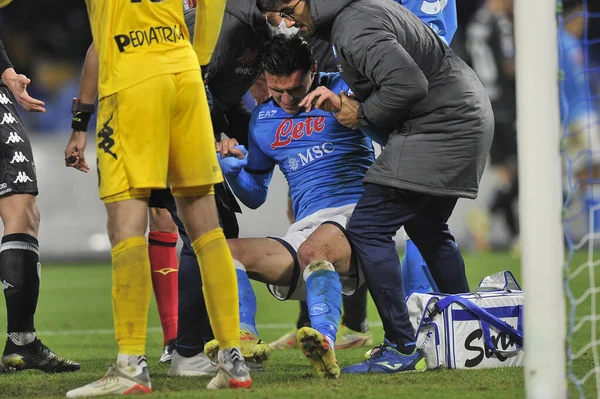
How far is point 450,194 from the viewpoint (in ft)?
13.5

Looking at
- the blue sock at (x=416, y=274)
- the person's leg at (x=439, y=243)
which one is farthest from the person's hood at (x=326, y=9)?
the blue sock at (x=416, y=274)

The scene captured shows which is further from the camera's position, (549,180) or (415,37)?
(415,37)

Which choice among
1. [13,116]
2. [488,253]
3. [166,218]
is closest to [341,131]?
[166,218]

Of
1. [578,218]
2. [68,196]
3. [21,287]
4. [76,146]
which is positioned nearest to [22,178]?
[21,287]

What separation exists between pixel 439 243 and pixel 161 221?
1524 mm

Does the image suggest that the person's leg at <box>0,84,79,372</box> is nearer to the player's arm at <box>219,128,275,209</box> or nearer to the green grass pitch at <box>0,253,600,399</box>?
the green grass pitch at <box>0,253,600,399</box>

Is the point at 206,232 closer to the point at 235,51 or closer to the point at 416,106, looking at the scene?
the point at 416,106

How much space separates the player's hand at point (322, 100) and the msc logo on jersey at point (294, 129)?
528mm

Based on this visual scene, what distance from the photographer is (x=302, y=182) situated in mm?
4879

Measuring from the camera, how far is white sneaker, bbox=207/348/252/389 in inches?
139

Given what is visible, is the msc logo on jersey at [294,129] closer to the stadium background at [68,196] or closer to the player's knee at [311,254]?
the player's knee at [311,254]

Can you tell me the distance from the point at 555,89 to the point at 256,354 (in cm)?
170

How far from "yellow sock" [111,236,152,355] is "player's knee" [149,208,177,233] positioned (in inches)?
67.2

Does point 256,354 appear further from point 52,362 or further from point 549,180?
point 549,180
